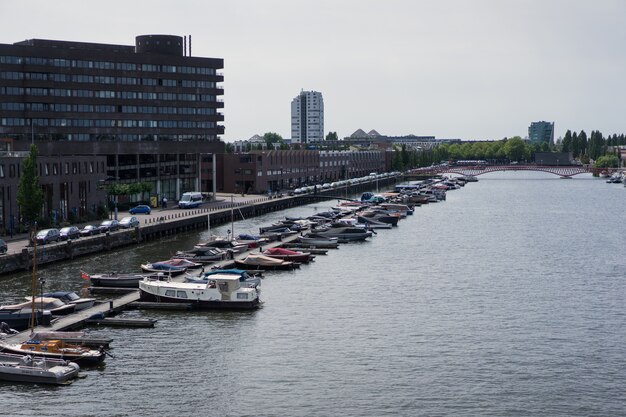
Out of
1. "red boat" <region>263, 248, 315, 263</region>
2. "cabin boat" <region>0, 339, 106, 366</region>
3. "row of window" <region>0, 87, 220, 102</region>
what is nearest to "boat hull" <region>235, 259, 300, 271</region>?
"red boat" <region>263, 248, 315, 263</region>

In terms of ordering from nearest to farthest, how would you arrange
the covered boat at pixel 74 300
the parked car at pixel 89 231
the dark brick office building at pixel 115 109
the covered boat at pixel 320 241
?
1. the covered boat at pixel 74 300
2. the parked car at pixel 89 231
3. the covered boat at pixel 320 241
4. the dark brick office building at pixel 115 109

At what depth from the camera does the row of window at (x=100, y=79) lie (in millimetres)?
138625

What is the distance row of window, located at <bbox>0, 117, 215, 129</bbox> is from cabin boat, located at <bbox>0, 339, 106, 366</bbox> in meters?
91.0

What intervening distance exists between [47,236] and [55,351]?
4340 cm

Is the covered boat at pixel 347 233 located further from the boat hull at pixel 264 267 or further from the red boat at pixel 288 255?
the boat hull at pixel 264 267

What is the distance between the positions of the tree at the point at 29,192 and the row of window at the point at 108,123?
40.9 metres

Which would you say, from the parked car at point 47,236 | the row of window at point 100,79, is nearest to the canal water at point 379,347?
the parked car at point 47,236

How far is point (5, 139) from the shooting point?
12538 centimetres

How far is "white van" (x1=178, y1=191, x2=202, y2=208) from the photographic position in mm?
146725

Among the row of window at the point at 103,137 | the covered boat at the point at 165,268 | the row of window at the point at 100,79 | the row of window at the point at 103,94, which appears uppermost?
the row of window at the point at 100,79

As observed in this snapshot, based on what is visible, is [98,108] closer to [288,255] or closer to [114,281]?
[288,255]

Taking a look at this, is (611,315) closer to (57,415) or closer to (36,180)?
(57,415)

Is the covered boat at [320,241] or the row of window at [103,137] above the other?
the row of window at [103,137]

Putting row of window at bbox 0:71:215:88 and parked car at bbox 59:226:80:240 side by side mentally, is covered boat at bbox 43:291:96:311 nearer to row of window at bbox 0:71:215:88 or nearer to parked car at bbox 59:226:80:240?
parked car at bbox 59:226:80:240
